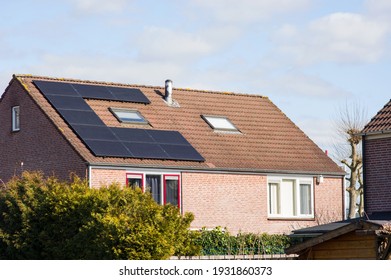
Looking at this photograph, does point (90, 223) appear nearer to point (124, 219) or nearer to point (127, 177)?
point (124, 219)

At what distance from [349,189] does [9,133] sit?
19317 mm

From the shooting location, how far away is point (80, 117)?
4006 cm

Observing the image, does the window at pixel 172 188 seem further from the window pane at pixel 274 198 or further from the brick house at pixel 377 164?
the brick house at pixel 377 164

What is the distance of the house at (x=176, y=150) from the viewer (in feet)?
129

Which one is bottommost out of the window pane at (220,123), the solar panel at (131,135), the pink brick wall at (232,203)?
the pink brick wall at (232,203)

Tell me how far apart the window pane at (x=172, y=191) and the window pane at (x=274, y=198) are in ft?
15.8

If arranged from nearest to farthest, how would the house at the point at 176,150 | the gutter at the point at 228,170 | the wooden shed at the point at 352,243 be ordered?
the wooden shed at the point at 352,243 < the gutter at the point at 228,170 < the house at the point at 176,150

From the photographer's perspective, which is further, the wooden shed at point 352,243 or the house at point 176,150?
the house at point 176,150

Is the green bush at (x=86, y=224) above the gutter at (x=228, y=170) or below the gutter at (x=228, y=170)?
below

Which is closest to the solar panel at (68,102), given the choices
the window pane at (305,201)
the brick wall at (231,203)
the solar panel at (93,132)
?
the solar panel at (93,132)

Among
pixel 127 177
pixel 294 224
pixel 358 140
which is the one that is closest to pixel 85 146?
pixel 127 177

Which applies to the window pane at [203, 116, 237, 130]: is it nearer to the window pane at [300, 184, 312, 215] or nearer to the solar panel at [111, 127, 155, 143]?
the window pane at [300, 184, 312, 215]

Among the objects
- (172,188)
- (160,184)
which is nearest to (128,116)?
(160,184)

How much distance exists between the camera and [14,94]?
139 feet
